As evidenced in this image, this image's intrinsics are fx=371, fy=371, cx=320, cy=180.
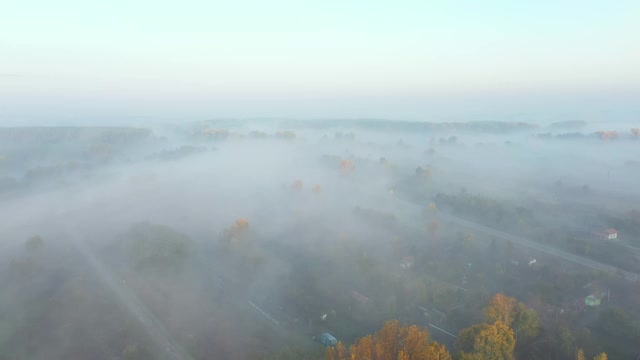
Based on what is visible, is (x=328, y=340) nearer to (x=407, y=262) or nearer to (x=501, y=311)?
(x=501, y=311)

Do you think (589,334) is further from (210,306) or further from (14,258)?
(14,258)

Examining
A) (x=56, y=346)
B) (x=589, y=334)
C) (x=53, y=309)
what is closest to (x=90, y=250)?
(x=53, y=309)

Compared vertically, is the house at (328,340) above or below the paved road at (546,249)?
below

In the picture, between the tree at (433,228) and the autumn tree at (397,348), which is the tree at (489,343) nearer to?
the autumn tree at (397,348)

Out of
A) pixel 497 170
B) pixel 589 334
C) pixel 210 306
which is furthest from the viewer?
pixel 497 170

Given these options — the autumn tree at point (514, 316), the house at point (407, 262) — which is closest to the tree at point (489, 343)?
the autumn tree at point (514, 316)

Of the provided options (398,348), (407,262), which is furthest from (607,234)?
(398,348)
